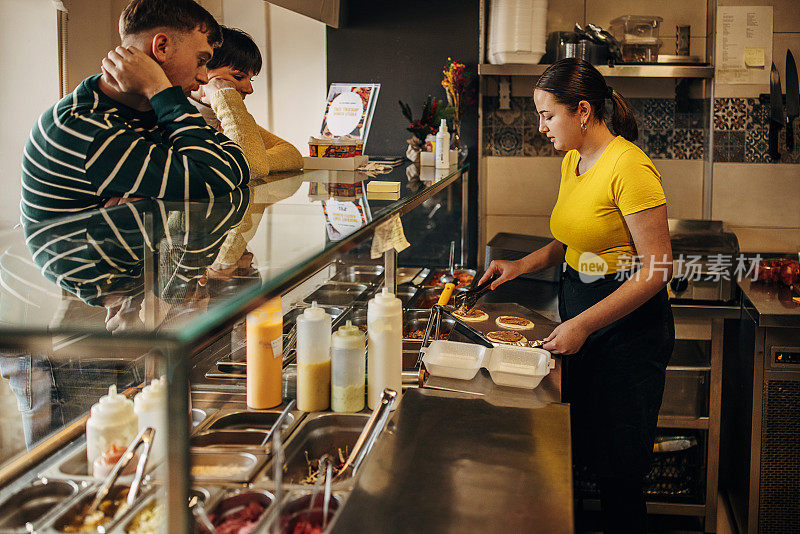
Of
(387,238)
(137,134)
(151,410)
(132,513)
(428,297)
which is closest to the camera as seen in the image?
(132,513)

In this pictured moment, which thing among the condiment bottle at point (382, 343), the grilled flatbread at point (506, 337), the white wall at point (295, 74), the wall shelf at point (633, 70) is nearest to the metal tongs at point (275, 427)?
the condiment bottle at point (382, 343)

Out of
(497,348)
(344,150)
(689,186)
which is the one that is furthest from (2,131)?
(689,186)

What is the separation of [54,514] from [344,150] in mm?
1973

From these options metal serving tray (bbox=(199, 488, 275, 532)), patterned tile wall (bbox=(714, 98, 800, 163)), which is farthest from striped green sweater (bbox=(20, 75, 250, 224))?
patterned tile wall (bbox=(714, 98, 800, 163))

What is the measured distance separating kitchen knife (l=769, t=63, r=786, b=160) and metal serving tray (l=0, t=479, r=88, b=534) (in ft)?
12.8

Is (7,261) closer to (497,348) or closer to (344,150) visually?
(497,348)

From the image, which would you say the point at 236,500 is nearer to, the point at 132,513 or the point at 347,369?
the point at 132,513

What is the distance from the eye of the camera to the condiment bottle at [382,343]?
1895 mm

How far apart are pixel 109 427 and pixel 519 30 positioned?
323 centimetres

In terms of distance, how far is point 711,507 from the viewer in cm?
367

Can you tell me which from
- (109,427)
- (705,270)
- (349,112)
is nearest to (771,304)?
(705,270)

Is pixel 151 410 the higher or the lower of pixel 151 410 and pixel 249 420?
the higher

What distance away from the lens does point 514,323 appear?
2.73m

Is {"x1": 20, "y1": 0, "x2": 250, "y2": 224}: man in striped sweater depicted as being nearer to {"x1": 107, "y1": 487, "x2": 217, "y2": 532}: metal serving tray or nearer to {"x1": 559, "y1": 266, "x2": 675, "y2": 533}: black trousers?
{"x1": 107, "y1": 487, "x2": 217, "y2": 532}: metal serving tray
